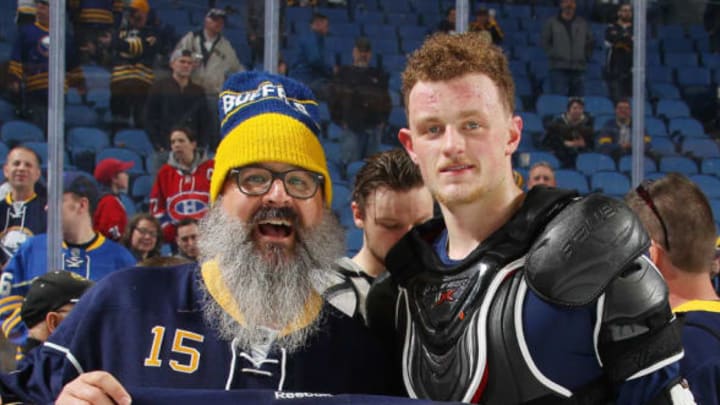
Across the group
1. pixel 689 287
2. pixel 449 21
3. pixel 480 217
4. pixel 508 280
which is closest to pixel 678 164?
pixel 449 21

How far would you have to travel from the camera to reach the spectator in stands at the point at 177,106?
5.11m

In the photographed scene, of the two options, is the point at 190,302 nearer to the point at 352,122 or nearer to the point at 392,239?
the point at 392,239

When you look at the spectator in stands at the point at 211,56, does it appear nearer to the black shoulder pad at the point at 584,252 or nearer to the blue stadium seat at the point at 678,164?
the blue stadium seat at the point at 678,164

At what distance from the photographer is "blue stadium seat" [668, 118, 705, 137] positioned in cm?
604

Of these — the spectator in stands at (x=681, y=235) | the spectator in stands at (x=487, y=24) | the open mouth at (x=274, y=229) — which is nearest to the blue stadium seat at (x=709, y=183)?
the spectator in stands at (x=487, y=24)

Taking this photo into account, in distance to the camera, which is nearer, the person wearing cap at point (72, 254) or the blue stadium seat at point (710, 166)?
the person wearing cap at point (72, 254)

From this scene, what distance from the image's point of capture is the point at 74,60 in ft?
16.3

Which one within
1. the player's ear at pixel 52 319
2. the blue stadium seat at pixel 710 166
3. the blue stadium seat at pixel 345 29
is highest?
the blue stadium seat at pixel 345 29

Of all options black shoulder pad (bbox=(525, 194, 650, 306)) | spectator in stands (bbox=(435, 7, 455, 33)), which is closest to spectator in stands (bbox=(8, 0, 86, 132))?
spectator in stands (bbox=(435, 7, 455, 33))

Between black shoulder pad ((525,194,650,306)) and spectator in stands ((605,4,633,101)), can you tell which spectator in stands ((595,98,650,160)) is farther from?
black shoulder pad ((525,194,650,306))

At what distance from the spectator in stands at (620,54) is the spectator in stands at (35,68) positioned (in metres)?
2.91

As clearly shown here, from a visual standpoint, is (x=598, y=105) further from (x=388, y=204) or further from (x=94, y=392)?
(x=94, y=392)

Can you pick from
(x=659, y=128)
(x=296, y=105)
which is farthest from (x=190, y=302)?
(x=659, y=128)

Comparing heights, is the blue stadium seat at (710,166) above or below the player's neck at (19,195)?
above
